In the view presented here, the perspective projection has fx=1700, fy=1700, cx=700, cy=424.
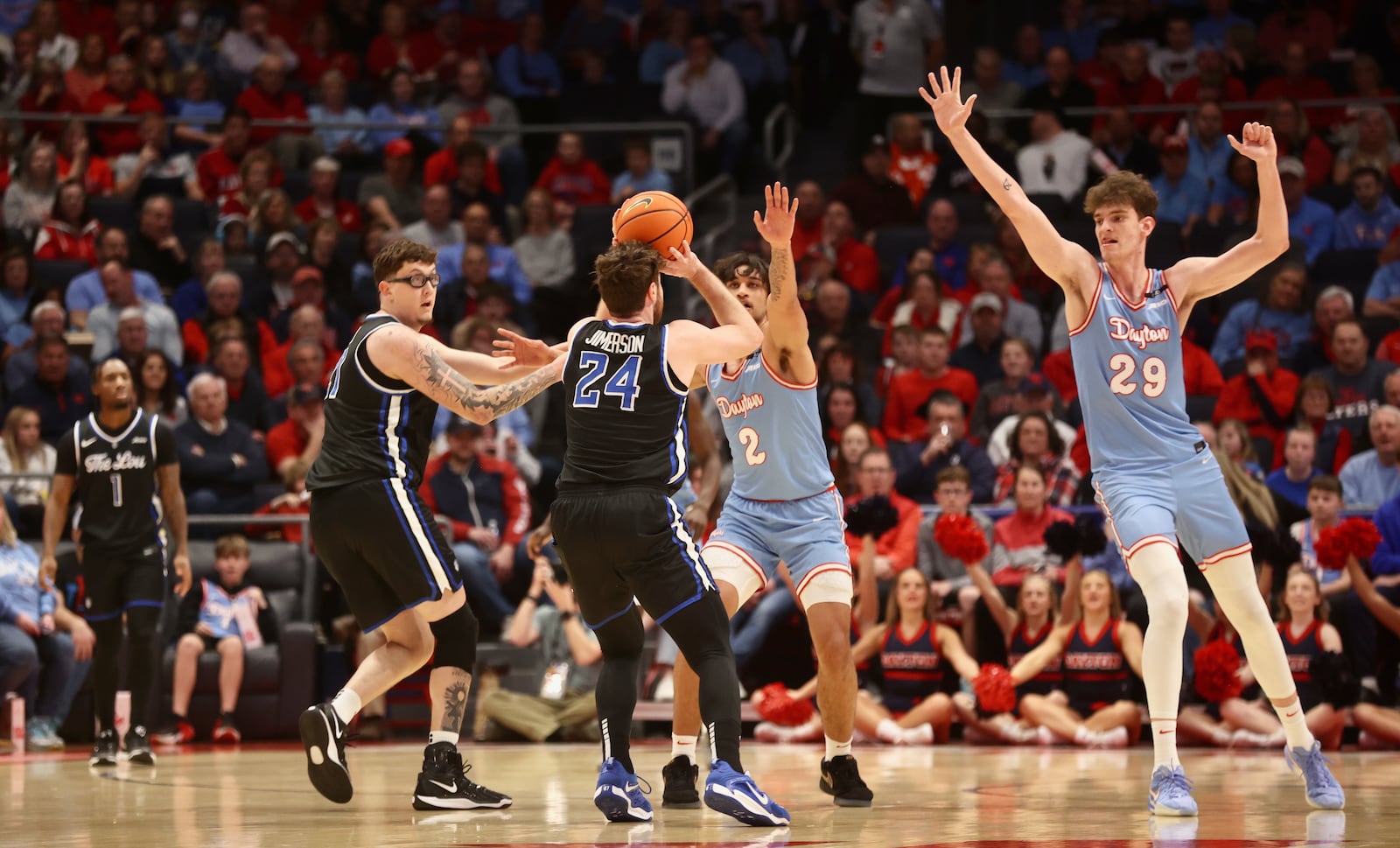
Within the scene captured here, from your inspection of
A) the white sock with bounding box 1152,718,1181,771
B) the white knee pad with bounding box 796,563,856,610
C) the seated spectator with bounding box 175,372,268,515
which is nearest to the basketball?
the white knee pad with bounding box 796,563,856,610

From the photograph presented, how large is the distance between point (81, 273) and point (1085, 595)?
30.4ft

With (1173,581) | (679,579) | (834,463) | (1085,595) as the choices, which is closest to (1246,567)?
(1173,581)

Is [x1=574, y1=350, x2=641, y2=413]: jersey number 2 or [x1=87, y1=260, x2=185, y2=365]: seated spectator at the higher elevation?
[x1=87, y1=260, x2=185, y2=365]: seated spectator

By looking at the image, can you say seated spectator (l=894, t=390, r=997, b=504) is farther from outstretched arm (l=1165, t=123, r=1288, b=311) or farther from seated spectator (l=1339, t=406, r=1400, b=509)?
outstretched arm (l=1165, t=123, r=1288, b=311)

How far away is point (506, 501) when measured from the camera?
1305 cm

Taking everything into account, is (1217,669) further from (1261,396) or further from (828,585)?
(828,585)

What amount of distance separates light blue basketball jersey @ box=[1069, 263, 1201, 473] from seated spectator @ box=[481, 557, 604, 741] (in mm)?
5289

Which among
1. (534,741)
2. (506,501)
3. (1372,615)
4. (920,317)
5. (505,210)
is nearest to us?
(1372,615)

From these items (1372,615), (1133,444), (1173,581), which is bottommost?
(1372,615)

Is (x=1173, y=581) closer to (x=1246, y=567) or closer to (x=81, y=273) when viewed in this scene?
(x=1246, y=567)

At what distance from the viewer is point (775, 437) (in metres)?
7.21

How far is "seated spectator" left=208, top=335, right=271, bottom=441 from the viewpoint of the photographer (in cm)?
1375

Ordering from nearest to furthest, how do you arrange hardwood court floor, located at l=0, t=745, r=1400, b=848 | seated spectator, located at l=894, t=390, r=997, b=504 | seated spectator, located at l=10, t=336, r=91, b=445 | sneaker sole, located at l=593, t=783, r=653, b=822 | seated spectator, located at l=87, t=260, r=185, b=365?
hardwood court floor, located at l=0, t=745, r=1400, b=848 < sneaker sole, located at l=593, t=783, r=653, b=822 < seated spectator, located at l=894, t=390, r=997, b=504 < seated spectator, located at l=10, t=336, r=91, b=445 < seated spectator, located at l=87, t=260, r=185, b=365

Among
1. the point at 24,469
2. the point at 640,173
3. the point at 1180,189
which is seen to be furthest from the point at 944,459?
the point at 24,469
